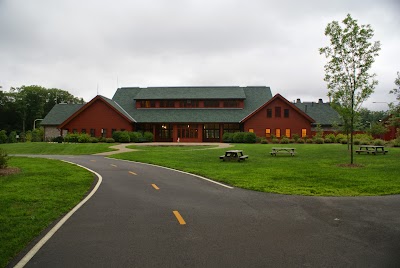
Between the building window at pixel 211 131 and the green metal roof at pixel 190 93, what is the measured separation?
17.8 feet

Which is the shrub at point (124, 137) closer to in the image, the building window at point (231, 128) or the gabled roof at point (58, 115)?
the building window at point (231, 128)

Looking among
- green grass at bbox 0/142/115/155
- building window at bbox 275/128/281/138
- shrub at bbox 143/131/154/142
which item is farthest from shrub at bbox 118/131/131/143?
building window at bbox 275/128/281/138

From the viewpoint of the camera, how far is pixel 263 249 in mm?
5945

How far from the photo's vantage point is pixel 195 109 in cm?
5753

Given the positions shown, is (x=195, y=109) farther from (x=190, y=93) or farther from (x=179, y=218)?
(x=179, y=218)

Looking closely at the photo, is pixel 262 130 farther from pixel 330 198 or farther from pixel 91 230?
pixel 91 230

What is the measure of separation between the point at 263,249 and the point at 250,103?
5360cm

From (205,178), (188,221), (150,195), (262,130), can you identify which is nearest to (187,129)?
(262,130)

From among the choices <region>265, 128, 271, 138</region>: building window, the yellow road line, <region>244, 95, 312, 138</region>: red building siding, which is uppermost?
→ <region>244, 95, 312, 138</region>: red building siding

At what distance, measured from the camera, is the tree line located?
9581 centimetres

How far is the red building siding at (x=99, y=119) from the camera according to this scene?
5278 centimetres

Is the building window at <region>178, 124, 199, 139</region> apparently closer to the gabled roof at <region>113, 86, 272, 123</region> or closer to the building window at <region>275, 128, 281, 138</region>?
the gabled roof at <region>113, 86, 272, 123</region>

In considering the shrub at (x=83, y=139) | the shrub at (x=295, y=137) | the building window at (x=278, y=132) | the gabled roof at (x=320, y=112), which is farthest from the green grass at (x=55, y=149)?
the gabled roof at (x=320, y=112)

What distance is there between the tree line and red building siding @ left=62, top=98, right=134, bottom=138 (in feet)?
149
